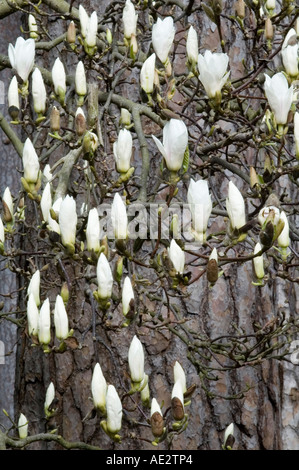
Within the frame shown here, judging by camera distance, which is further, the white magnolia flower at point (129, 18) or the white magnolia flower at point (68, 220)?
the white magnolia flower at point (129, 18)

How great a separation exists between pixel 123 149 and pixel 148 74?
0.72 ft

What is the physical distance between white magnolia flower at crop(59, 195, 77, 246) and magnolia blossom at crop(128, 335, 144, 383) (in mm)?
193

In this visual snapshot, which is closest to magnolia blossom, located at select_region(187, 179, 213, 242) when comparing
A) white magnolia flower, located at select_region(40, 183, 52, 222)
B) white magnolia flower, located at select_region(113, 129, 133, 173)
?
white magnolia flower, located at select_region(113, 129, 133, 173)

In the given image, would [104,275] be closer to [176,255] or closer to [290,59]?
[176,255]

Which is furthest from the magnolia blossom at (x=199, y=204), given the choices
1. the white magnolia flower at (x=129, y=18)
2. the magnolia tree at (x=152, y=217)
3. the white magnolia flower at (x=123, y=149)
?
the white magnolia flower at (x=129, y=18)

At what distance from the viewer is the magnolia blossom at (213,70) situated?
113 centimetres

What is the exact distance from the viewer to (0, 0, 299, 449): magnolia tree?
1.10 meters

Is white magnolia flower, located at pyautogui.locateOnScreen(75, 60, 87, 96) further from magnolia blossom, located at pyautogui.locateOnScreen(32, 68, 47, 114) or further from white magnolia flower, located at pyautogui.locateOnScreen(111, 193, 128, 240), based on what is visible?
white magnolia flower, located at pyautogui.locateOnScreen(111, 193, 128, 240)

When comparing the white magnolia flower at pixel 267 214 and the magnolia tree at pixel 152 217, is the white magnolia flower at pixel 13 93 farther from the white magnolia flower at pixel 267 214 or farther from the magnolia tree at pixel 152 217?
the white magnolia flower at pixel 267 214

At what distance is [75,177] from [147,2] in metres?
0.67

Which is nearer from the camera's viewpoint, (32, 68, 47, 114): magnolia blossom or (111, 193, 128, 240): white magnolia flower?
(111, 193, 128, 240): white magnolia flower

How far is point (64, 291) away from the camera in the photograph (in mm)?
1264

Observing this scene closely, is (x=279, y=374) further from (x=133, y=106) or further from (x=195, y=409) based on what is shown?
(x=133, y=106)

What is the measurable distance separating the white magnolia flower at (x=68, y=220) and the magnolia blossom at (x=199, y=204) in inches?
7.0
